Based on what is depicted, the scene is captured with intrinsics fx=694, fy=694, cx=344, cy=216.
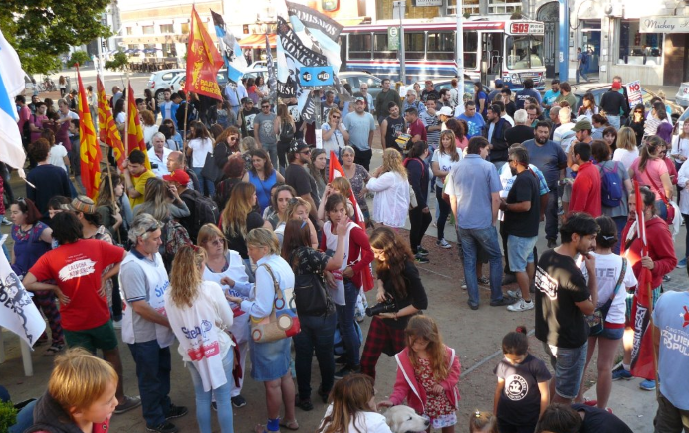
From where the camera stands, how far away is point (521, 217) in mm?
7590

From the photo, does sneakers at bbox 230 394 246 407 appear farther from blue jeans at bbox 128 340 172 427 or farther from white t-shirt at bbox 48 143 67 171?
white t-shirt at bbox 48 143 67 171

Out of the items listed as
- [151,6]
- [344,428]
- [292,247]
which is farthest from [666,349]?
[151,6]

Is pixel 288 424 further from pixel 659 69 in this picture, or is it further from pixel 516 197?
pixel 659 69

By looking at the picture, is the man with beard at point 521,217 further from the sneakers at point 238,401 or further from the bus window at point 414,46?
the bus window at point 414,46

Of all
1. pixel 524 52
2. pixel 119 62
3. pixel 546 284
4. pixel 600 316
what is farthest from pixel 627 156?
pixel 524 52

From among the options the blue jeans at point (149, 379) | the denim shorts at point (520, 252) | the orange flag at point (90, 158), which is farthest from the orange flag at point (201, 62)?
the blue jeans at point (149, 379)

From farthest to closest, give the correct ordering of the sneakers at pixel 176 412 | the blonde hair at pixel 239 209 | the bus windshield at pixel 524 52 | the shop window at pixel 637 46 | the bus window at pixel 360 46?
the bus window at pixel 360 46 < the shop window at pixel 637 46 < the bus windshield at pixel 524 52 < the blonde hair at pixel 239 209 < the sneakers at pixel 176 412

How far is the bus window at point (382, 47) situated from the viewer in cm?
3116

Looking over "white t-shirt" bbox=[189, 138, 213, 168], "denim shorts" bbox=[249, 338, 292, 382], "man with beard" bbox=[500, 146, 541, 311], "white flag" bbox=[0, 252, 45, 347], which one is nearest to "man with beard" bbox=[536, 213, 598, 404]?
"denim shorts" bbox=[249, 338, 292, 382]

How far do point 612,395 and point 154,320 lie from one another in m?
3.86

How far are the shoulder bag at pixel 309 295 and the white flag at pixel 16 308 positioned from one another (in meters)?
1.92

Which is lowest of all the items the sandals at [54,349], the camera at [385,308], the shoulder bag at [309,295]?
the sandals at [54,349]

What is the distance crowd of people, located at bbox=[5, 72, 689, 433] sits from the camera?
450 cm

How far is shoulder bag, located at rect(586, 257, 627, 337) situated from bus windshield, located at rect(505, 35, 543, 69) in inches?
880
